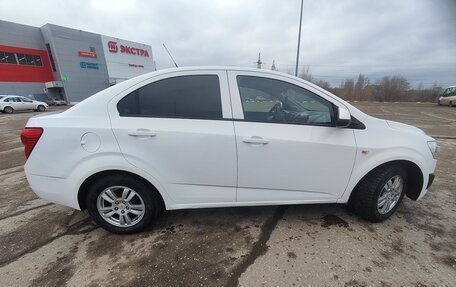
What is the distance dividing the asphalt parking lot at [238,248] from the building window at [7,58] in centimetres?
4035

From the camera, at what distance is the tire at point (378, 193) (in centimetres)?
271

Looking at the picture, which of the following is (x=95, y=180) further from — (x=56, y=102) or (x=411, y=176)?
(x=56, y=102)

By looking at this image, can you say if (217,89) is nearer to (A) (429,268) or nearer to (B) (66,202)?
(B) (66,202)

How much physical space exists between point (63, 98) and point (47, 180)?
42.3m

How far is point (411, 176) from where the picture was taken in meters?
3.00

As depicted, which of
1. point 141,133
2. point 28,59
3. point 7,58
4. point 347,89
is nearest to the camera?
point 141,133

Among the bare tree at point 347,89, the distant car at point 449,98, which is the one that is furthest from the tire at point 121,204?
the bare tree at point 347,89

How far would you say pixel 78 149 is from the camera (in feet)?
7.83

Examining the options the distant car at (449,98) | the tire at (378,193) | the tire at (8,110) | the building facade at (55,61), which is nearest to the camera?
the tire at (378,193)

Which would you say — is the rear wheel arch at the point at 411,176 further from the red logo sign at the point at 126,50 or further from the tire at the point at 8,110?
the red logo sign at the point at 126,50

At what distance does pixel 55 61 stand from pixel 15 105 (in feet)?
55.5

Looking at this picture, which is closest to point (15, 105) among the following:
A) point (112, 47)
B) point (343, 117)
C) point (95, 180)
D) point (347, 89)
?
point (112, 47)

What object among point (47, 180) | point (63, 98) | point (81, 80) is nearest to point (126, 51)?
point (81, 80)

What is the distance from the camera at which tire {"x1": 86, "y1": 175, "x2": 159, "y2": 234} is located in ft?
8.21
